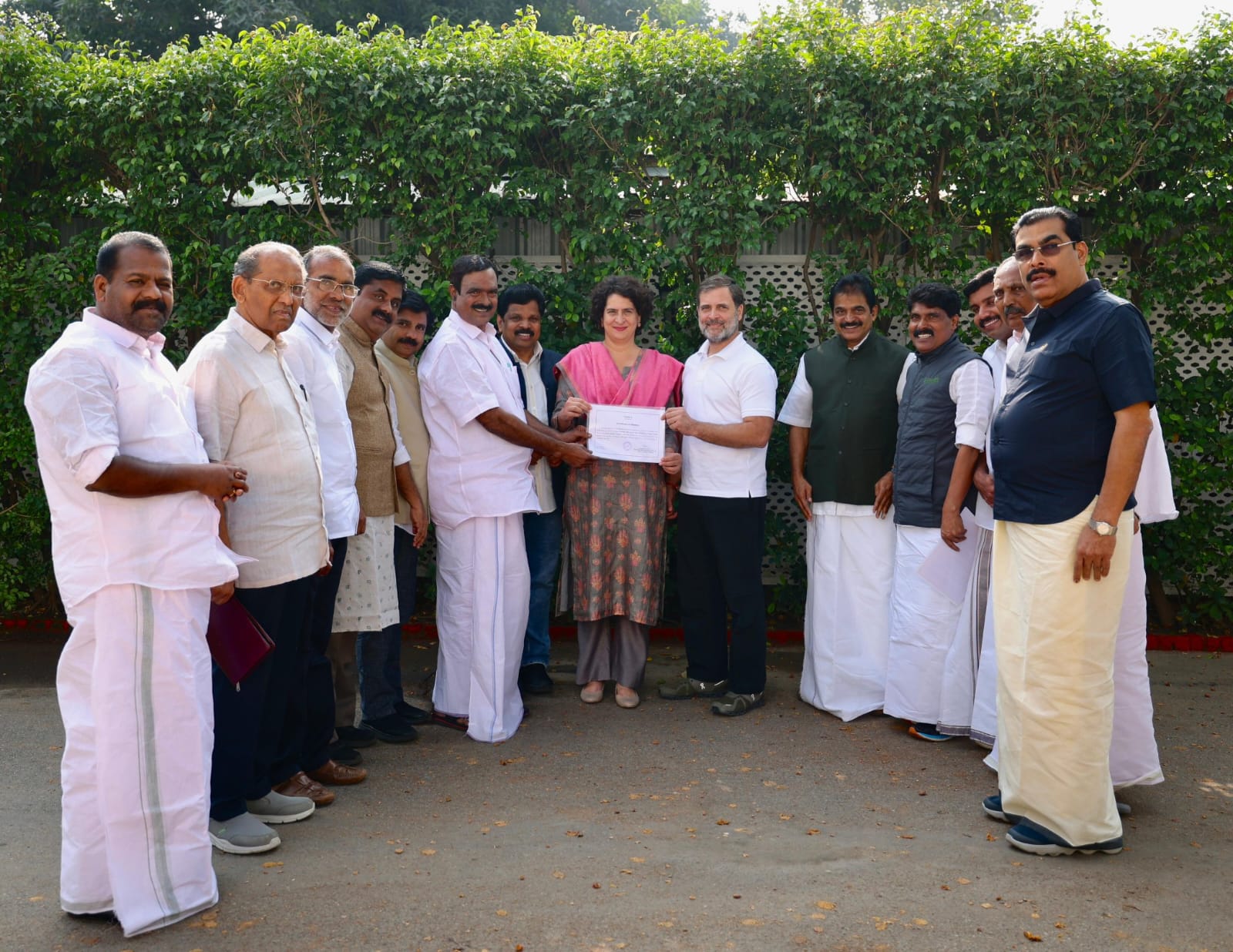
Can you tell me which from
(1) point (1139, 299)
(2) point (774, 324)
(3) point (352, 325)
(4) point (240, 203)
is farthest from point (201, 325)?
(1) point (1139, 299)

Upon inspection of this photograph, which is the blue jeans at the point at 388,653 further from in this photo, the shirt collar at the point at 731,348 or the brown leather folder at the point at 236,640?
the shirt collar at the point at 731,348

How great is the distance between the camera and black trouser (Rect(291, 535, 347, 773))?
4.27 meters

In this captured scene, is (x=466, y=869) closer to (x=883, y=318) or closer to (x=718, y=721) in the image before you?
(x=718, y=721)

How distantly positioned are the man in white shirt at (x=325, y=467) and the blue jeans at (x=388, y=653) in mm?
511

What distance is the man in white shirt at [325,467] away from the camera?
4262 mm

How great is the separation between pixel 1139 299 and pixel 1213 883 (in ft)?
13.3

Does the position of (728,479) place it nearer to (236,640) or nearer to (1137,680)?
(1137,680)

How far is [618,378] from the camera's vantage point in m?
5.55

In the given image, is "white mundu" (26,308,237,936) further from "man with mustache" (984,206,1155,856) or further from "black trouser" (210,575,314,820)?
"man with mustache" (984,206,1155,856)

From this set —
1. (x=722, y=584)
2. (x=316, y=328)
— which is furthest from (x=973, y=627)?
(x=316, y=328)

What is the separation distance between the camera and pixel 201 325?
6.82 metres

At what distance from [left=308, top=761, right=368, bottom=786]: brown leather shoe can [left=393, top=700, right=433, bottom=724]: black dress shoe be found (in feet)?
2.50

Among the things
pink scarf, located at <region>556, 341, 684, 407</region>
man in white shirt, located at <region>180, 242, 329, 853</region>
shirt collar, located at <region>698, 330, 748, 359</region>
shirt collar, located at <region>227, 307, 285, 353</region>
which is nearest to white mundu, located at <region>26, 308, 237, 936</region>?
man in white shirt, located at <region>180, 242, 329, 853</region>

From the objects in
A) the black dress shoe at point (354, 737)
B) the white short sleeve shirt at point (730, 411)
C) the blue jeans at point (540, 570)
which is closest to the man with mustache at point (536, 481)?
the blue jeans at point (540, 570)
